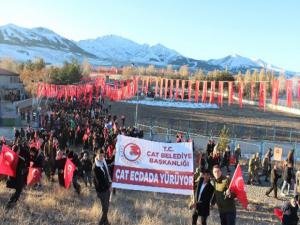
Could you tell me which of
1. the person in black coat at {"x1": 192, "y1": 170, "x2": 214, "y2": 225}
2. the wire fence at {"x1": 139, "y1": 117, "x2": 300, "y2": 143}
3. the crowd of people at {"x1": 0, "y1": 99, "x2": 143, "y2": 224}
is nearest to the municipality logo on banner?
the crowd of people at {"x1": 0, "y1": 99, "x2": 143, "y2": 224}

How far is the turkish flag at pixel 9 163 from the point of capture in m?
9.62

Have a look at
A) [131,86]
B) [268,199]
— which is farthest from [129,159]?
[131,86]

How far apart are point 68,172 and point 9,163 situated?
2.93 meters

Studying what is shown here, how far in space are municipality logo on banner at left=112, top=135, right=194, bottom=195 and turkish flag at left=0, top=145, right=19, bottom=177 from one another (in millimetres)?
2091

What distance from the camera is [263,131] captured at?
36.2m

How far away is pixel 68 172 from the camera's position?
12.5 m

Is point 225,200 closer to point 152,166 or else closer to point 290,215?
point 290,215

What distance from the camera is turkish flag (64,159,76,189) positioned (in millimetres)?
12413

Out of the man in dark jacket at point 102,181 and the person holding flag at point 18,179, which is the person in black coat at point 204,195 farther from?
the person holding flag at point 18,179

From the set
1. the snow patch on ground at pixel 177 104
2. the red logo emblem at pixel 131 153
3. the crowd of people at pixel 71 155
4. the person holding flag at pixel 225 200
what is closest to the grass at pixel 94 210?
the crowd of people at pixel 71 155

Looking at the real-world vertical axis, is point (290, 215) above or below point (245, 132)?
above

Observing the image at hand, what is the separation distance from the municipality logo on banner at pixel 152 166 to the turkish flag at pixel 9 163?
6.86ft

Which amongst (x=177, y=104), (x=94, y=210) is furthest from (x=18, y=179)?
(x=177, y=104)

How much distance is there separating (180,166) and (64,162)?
424cm
